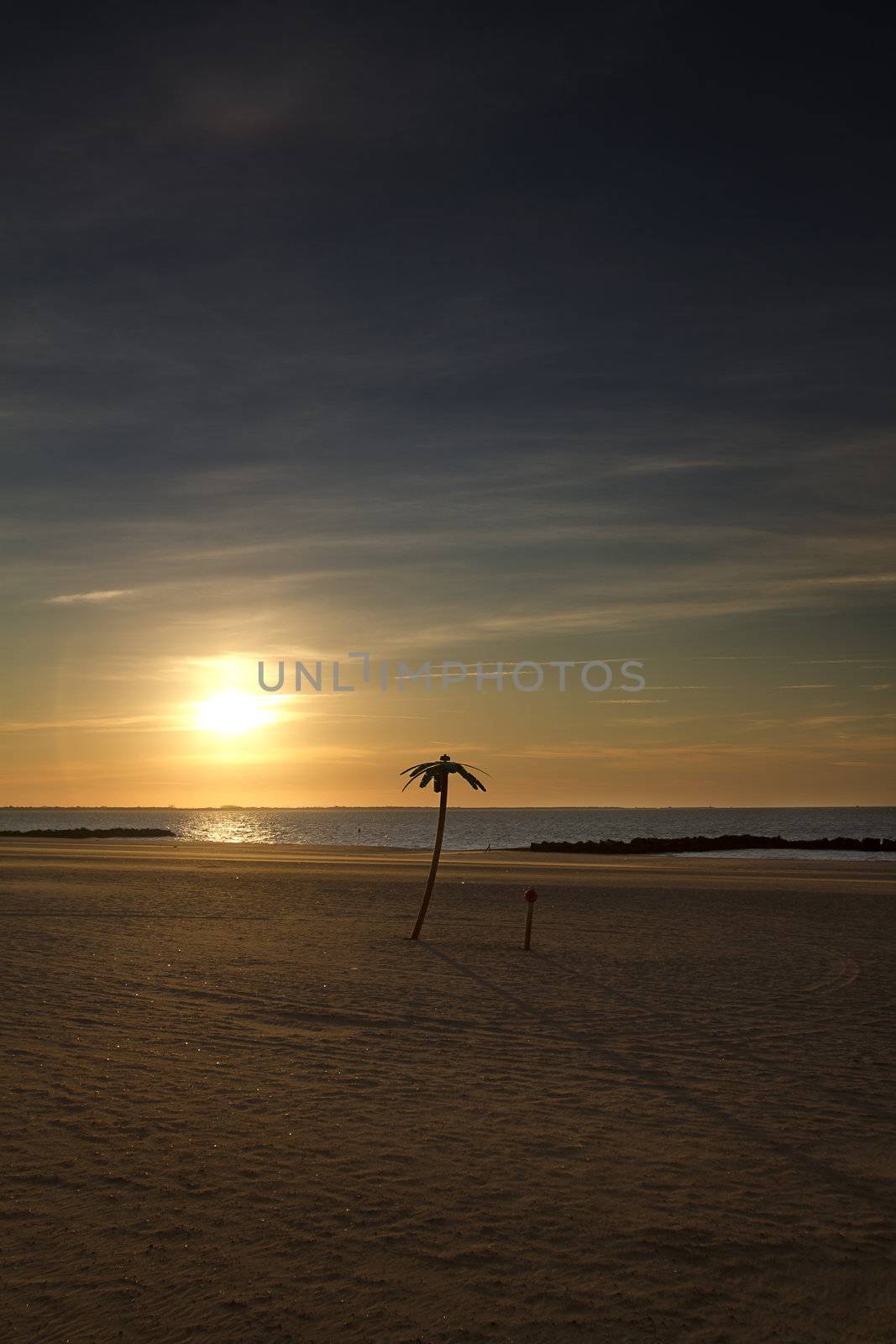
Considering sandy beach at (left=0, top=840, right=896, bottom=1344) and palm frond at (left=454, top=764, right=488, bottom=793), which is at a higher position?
palm frond at (left=454, top=764, right=488, bottom=793)

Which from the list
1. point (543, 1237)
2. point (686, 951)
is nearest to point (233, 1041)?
point (543, 1237)

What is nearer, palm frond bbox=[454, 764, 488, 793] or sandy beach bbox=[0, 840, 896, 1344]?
sandy beach bbox=[0, 840, 896, 1344]

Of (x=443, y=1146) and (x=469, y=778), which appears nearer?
(x=443, y=1146)

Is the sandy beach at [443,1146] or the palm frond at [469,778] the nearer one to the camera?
the sandy beach at [443,1146]

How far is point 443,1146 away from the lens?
8648 mm

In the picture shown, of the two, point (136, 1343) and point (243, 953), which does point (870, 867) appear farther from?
point (136, 1343)

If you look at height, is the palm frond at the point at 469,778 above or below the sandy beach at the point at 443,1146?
above

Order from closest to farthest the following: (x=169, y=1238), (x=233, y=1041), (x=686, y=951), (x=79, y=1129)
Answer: (x=169, y=1238) < (x=79, y=1129) < (x=233, y=1041) < (x=686, y=951)

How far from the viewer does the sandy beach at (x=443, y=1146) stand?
597 centimetres

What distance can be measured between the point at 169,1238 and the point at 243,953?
1317 centimetres

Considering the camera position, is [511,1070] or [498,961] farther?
[498,961]

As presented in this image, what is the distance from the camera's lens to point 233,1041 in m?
12.3

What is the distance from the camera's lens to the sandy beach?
5973 mm

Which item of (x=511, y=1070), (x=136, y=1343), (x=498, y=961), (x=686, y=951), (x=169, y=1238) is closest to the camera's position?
(x=136, y=1343)
